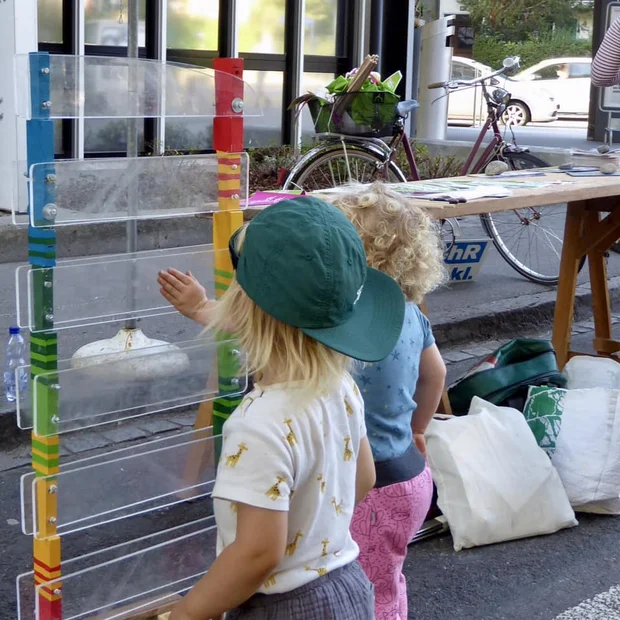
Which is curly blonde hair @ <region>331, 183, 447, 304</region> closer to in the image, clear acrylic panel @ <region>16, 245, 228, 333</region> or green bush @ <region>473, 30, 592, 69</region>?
clear acrylic panel @ <region>16, 245, 228, 333</region>

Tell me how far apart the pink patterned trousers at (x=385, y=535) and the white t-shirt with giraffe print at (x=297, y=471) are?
0.63 meters

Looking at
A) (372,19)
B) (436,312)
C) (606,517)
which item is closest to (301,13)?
(372,19)

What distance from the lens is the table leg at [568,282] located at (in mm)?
5020

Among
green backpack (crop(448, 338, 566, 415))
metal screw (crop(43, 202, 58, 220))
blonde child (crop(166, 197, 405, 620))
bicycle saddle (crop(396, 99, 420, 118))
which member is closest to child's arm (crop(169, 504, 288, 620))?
blonde child (crop(166, 197, 405, 620))

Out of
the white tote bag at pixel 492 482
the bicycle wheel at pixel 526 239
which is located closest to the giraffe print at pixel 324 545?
the white tote bag at pixel 492 482

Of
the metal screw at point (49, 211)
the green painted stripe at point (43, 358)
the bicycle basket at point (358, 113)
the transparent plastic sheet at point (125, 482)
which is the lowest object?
the transparent plastic sheet at point (125, 482)

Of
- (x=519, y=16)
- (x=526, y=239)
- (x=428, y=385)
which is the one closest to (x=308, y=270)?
(x=428, y=385)

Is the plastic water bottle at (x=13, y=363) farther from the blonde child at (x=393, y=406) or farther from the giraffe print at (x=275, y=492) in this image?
the giraffe print at (x=275, y=492)

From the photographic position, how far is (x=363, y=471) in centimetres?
197

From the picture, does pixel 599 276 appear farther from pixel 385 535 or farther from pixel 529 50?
pixel 529 50

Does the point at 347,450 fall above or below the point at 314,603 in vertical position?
above

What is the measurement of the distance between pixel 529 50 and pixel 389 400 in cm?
4391

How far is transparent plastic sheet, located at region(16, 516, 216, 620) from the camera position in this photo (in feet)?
8.27

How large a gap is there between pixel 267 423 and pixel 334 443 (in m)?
0.16
